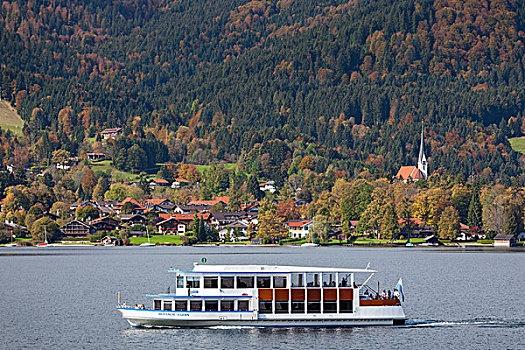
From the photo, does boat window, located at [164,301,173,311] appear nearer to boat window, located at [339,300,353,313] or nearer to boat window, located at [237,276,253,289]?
boat window, located at [237,276,253,289]

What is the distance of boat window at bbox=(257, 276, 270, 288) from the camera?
9038 centimetres

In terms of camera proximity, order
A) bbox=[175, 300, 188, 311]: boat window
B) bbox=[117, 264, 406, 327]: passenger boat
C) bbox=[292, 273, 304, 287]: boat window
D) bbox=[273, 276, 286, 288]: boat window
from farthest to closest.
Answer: bbox=[292, 273, 304, 287]: boat window, bbox=[273, 276, 286, 288]: boat window, bbox=[175, 300, 188, 311]: boat window, bbox=[117, 264, 406, 327]: passenger boat

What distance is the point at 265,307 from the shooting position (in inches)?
3556

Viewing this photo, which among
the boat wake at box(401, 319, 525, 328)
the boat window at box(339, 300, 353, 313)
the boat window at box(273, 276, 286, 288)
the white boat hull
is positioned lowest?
the boat wake at box(401, 319, 525, 328)

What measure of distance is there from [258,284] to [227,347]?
8.91 meters

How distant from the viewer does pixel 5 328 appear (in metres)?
97.4

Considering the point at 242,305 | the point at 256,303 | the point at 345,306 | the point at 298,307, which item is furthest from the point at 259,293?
the point at 345,306

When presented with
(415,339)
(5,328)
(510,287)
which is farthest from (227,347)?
(510,287)

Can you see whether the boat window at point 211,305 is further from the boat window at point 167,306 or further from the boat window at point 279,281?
the boat window at point 279,281

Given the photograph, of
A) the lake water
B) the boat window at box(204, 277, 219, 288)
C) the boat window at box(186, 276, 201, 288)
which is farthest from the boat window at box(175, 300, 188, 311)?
the boat window at box(204, 277, 219, 288)

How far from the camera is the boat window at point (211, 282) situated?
90188 mm

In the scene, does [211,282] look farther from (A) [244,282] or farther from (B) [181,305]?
(B) [181,305]

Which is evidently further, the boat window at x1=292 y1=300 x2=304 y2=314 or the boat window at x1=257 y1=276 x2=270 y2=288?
the boat window at x1=257 y1=276 x2=270 y2=288

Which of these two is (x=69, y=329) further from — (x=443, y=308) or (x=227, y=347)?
(x=443, y=308)
